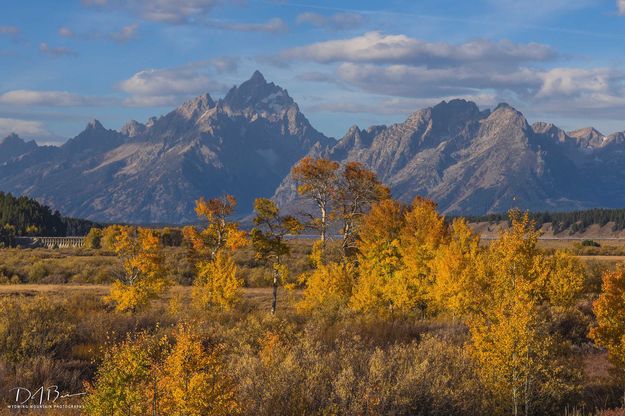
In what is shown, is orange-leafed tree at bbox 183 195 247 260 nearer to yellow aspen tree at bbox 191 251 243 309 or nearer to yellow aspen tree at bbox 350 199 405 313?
yellow aspen tree at bbox 350 199 405 313

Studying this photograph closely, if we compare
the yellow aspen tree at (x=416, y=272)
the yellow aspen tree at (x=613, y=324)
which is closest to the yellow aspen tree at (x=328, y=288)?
the yellow aspen tree at (x=416, y=272)

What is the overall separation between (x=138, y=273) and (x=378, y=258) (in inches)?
521

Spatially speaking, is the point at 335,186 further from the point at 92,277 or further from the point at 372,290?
the point at 92,277

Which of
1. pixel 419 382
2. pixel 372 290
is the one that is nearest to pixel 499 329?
pixel 419 382

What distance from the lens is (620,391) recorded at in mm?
18828

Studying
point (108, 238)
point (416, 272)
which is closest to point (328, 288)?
point (416, 272)

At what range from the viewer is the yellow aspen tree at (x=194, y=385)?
420 inches

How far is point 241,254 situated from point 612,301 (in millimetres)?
59434

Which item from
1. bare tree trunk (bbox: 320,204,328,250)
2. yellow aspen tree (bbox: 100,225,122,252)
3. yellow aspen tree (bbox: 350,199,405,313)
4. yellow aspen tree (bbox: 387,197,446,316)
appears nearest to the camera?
yellow aspen tree (bbox: 350,199,405,313)

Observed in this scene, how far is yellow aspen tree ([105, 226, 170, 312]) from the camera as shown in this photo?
3341 cm

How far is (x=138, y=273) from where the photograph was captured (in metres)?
36.2

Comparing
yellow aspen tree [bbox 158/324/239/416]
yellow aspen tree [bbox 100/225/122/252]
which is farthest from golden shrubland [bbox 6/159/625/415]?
yellow aspen tree [bbox 100/225/122/252]

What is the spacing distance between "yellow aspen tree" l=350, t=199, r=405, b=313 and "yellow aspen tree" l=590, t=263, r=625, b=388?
515 inches

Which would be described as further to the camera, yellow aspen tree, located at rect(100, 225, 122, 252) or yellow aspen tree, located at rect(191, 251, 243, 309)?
yellow aspen tree, located at rect(100, 225, 122, 252)
